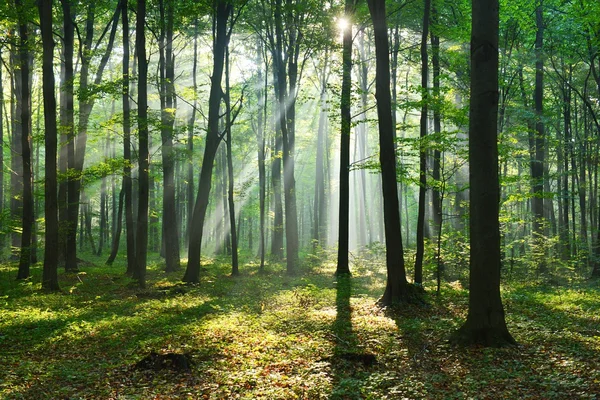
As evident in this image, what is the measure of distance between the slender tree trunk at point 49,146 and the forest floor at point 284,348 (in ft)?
2.87

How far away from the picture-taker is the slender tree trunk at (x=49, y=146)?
39.8 feet

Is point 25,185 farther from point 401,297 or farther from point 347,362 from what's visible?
point 347,362

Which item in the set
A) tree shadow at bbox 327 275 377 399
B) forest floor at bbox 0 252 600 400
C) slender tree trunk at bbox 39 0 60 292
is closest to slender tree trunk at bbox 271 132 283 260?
forest floor at bbox 0 252 600 400

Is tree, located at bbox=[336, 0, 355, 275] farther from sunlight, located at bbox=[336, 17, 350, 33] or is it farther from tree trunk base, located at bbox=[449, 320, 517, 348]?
tree trunk base, located at bbox=[449, 320, 517, 348]

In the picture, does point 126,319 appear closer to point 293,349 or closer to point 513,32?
point 293,349

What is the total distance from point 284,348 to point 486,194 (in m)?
4.26

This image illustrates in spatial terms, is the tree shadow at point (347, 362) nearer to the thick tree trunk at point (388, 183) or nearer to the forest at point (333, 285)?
the forest at point (333, 285)

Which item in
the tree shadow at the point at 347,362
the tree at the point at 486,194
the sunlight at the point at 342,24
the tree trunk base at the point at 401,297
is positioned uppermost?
the sunlight at the point at 342,24

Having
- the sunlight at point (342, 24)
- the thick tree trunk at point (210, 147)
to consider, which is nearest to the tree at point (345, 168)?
the sunlight at point (342, 24)

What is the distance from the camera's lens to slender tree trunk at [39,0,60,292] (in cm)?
1214

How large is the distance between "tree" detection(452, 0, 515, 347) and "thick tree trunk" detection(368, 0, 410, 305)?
364 cm

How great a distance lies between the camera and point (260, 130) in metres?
27.5

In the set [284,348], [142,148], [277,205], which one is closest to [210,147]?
[142,148]

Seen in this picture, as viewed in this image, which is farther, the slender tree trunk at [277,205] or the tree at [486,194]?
the slender tree trunk at [277,205]
